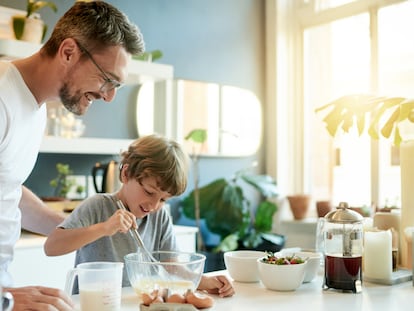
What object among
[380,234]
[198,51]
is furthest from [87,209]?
[198,51]

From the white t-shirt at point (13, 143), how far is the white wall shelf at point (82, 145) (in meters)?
1.18

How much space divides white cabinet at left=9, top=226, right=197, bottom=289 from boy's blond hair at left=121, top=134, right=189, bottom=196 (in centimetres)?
88

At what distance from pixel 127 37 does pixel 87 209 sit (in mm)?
568

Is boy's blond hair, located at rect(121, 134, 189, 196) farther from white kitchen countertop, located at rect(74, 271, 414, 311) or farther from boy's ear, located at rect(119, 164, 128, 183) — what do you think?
white kitchen countertop, located at rect(74, 271, 414, 311)

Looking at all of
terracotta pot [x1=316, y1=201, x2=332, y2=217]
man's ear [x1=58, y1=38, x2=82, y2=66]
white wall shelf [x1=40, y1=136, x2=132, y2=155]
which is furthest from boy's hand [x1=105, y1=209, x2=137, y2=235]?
terracotta pot [x1=316, y1=201, x2=332, y2=217]

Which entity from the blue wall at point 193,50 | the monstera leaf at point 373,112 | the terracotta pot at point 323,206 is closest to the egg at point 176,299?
the monstera leaf at point 373,112

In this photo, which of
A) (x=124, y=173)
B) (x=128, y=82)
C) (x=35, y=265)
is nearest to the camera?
(x=124, y=173)

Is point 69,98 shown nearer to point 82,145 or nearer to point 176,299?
point 176,299

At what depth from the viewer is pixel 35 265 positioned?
237 cm

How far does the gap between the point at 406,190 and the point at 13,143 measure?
4.25ft

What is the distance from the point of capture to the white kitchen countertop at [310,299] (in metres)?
1.30

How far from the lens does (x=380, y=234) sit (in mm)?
1627

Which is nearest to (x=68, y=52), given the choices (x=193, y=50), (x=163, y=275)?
(x=163, y=275)

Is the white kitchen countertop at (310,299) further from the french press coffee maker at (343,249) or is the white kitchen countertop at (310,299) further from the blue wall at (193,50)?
the blue wall at (193,50)
